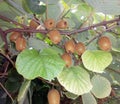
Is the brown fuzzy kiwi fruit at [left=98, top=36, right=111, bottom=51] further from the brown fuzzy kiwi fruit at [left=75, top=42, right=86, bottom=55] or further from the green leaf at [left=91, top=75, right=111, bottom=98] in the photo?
the green leaf at [left=91, top=75, right=111, bottom=98]

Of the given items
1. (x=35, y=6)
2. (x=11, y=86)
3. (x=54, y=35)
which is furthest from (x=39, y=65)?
(x=11, y=86)

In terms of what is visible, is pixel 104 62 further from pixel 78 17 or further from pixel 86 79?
pixel 78 17

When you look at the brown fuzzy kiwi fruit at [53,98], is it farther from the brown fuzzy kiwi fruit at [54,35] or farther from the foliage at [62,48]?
the brown fuzzy kiwi fruit at [54,35]

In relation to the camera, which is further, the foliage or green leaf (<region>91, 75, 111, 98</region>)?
green leaf (<region>91, 75, 111, 98</region>)

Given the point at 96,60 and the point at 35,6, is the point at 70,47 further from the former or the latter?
the point at 35,6

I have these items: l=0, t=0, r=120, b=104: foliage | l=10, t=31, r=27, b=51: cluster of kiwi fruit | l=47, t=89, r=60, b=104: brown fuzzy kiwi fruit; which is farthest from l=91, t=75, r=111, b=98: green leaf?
l=10, t=31, r=27, b=51: cluster of kiwi fruit

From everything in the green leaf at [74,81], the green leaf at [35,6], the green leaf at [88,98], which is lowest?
the green leaf at [88,98]

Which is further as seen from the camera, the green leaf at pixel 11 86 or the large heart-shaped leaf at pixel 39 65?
the green leaf at pixel 11 86

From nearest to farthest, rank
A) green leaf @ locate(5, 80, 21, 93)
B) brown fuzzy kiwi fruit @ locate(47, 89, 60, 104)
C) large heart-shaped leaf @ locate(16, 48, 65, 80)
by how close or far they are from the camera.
A: large heart-shaped leaf @ locate(16, 48, 65, 80) < brown fuzzy kiwi fruit @ locate(47, 89, 60, 104) < green leaf @ locate(5, 80, 21, 93)

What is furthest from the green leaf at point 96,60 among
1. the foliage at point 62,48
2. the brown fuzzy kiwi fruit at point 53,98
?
the brown fuzzy kiwi fruit at point 53,98
